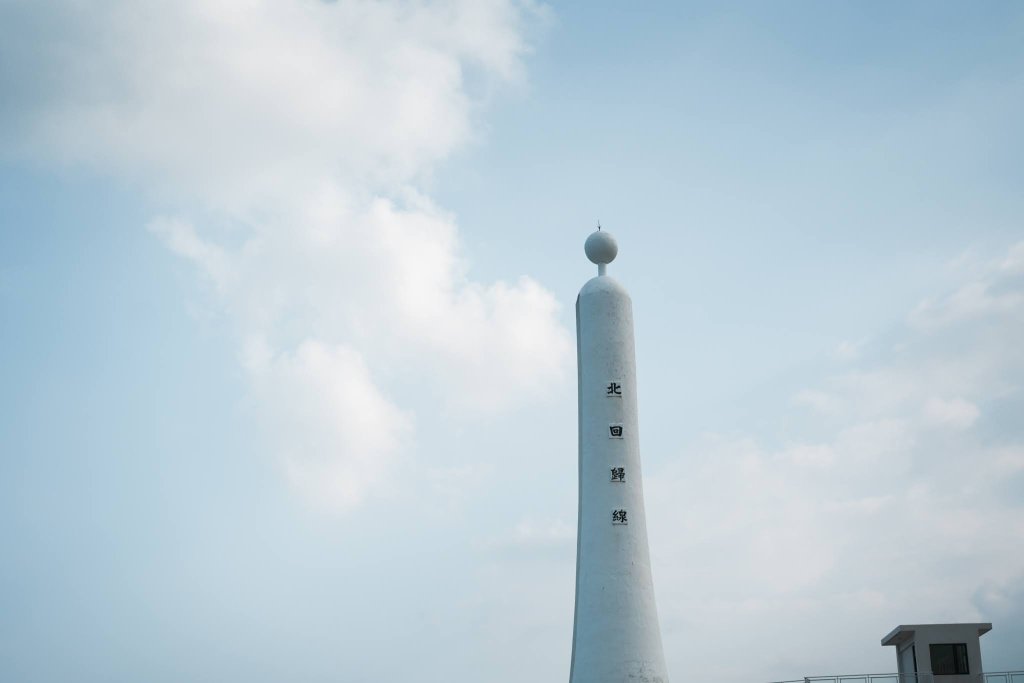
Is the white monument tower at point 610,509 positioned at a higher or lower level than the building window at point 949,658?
higher

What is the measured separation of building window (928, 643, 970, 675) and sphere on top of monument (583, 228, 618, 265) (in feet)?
52.8

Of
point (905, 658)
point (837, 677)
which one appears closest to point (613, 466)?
point (837, 677)

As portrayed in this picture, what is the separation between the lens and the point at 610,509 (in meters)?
39.1

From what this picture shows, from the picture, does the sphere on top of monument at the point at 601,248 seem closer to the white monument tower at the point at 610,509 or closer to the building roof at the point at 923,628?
the white monument tower at the point at 610,509

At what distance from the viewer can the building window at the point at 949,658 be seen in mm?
39281

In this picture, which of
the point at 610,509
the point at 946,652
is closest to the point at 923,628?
the point at 946,652

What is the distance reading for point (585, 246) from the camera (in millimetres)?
42594

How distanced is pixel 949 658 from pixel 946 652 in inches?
7.8

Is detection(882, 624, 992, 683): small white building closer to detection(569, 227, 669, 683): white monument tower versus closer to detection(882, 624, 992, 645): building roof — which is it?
detection(882, 624, 992, 645): building roof

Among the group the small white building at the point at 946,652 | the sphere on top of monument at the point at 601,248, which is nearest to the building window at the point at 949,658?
the small white building at the point at 946,652

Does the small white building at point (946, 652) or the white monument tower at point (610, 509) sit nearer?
the white monument tower at point (610, 509)

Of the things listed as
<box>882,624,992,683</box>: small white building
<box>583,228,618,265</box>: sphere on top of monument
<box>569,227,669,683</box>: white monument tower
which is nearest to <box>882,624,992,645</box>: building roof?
<box>882,624,992,683</box>: small white building

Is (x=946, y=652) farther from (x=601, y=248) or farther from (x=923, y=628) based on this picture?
(x=601, y=248)

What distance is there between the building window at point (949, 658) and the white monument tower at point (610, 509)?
8814 mm
